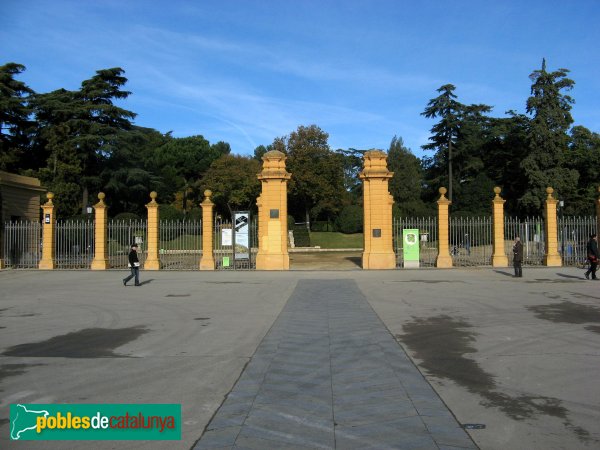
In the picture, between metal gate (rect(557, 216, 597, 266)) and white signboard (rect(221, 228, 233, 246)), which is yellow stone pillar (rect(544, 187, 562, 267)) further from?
white signboard (rect(221, 228, 233, 246))

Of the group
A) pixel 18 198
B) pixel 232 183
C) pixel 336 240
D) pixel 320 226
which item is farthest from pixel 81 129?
pixel 320 226

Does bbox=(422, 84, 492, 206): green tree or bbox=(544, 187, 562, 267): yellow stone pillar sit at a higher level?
bbox=(422, 84, 492, 206): green tree

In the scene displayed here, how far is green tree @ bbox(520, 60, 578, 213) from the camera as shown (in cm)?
4888

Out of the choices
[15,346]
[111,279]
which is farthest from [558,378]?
[111,279]

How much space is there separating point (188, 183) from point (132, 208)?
56.8ft

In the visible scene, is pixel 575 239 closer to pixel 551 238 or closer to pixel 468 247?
pixel 551 238

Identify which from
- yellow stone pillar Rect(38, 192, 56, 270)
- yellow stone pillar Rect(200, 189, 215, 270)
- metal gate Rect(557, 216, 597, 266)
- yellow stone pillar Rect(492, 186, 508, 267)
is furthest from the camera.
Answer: yellow stone pillar Rect(38, 192, 56, 270)

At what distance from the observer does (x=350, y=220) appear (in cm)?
5841

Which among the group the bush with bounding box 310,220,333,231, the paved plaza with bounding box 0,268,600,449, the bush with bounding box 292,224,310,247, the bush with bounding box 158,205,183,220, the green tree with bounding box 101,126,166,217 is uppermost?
the green tree with bounding box 101,126,166,217

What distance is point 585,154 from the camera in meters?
54.2

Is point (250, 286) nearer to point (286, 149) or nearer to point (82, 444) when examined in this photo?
point (82, 444)

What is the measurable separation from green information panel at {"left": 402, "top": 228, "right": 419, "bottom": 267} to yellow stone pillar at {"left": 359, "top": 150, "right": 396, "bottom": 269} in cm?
74

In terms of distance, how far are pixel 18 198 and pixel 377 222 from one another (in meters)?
22.6

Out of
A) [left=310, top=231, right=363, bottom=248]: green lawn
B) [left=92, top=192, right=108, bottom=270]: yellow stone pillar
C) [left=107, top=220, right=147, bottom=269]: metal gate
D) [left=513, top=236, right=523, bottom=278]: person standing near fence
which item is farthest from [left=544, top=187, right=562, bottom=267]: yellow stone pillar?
[left=310, top=231, right=363, bottom=248]: green lawn
